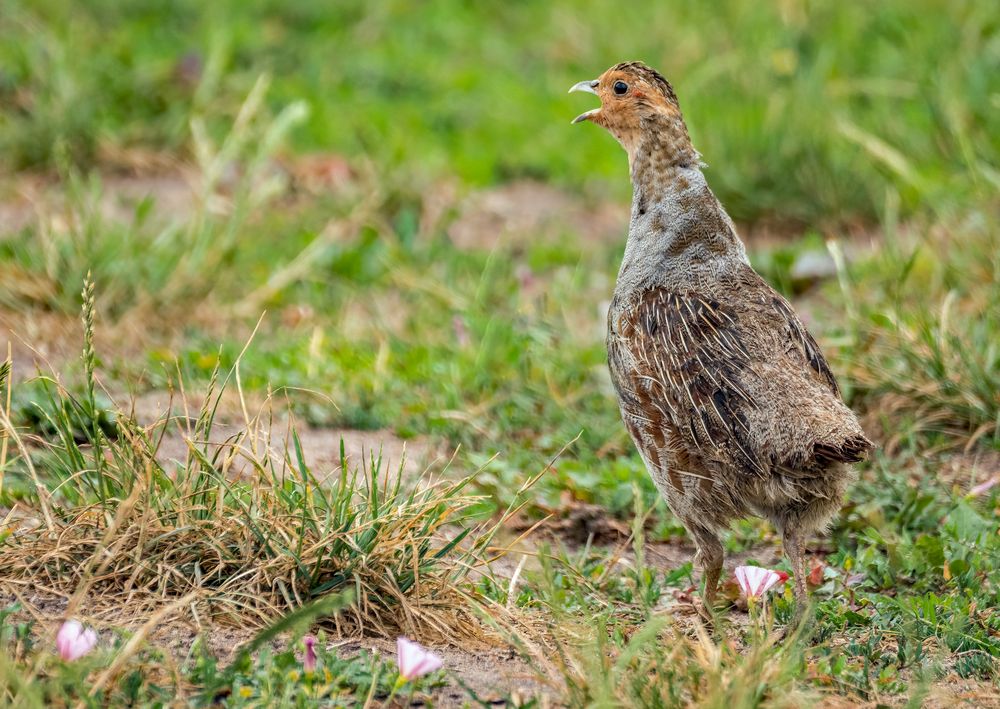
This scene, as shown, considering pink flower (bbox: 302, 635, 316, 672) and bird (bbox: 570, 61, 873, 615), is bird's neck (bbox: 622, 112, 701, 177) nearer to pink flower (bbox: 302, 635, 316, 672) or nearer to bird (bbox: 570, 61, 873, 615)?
bird (bbox: 570, 61, 873, 615)

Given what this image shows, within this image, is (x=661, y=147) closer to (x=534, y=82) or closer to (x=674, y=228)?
(x=674, y=228)

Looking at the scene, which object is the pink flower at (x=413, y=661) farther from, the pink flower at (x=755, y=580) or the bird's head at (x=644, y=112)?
the bird's head at (x=644, y=112)

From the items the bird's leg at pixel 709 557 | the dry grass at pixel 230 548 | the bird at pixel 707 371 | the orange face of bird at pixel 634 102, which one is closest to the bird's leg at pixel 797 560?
the bird at pixel 707 371

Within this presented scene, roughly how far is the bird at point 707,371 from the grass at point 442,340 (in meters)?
0.36

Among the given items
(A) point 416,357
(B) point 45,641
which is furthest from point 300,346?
(B) point 45,641

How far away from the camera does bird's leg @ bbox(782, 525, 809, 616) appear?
12.3 ft

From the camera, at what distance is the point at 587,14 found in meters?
10.0

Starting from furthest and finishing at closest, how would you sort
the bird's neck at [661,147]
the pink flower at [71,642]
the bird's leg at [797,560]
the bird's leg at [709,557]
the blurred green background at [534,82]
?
the blurred green background at [534,82], the bird's neck at [661,147], the bird's leg at [709,557], the bird's leg at [797,560], the pink flower at [71,642]

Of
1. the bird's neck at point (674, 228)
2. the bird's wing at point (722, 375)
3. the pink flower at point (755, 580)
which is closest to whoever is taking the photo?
the pink flower at point (755, 580)

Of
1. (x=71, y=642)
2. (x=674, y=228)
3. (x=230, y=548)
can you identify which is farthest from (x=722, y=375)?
(x=71, y=642)

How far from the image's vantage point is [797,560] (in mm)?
3773

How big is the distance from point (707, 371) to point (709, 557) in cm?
57

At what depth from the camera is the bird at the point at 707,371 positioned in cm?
365

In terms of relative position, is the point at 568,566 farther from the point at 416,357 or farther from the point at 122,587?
the point at 416,357
